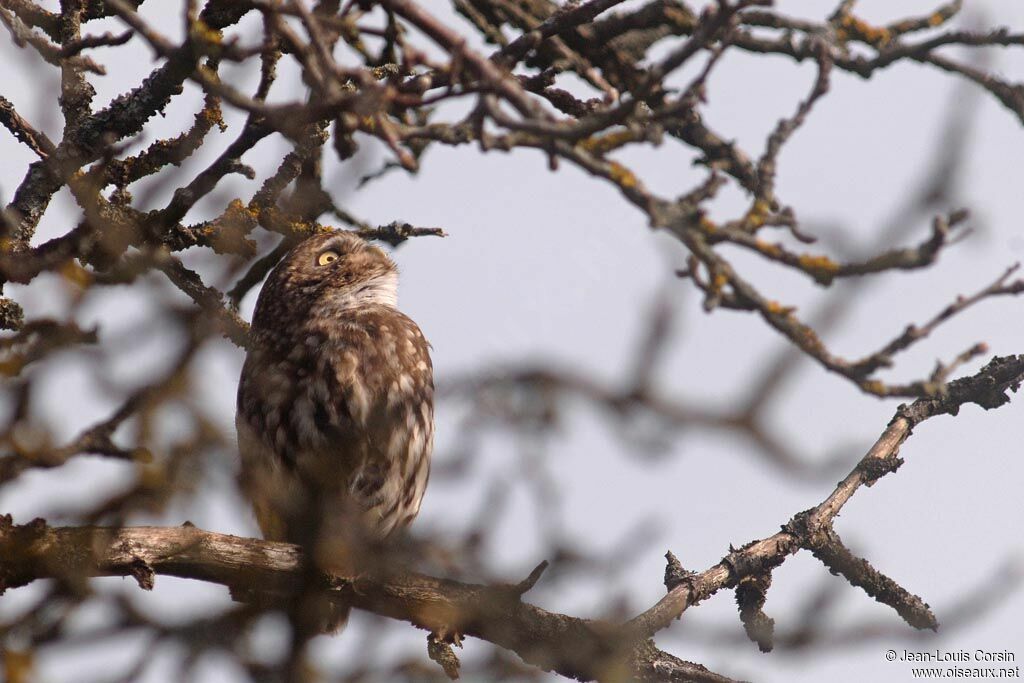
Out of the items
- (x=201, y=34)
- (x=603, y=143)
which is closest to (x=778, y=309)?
(x=603, y=143)

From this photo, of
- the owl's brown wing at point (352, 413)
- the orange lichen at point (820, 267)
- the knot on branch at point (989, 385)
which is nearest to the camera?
the orange lichen at point (820, 267)

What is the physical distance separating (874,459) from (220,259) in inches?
101

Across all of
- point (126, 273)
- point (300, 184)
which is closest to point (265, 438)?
point (300, 184)

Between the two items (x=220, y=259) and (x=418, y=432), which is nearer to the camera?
(x=220, y=259)

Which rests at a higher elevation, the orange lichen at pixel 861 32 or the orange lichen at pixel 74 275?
the orange lichen at pixel 861 32

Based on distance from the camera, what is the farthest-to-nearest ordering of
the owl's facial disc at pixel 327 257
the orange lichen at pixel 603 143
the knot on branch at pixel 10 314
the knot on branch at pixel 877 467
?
1. the owl's facial disc at pixel 327 257
2. the knot on branch at pixel 877 467
3. the knot on branch at pixel 10 314
4. the orange lichen at pixel 603 143

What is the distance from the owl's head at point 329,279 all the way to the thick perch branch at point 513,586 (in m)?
2.01

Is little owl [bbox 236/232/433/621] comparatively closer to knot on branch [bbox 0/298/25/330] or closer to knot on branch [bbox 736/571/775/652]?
knot on branch [bbox 0/298/25/330]

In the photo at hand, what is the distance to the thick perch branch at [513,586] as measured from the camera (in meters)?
3.63

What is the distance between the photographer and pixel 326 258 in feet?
20.3

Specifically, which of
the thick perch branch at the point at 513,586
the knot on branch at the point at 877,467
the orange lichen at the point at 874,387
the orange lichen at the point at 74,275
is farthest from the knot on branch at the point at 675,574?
the orange lichen at the point at 74,275

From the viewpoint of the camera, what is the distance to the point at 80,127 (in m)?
4.52

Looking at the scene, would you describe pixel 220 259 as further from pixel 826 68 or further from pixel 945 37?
pixel 945 37

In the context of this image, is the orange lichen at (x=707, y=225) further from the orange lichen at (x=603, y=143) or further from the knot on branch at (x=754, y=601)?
the knot on branch at (x=754, y=601)
